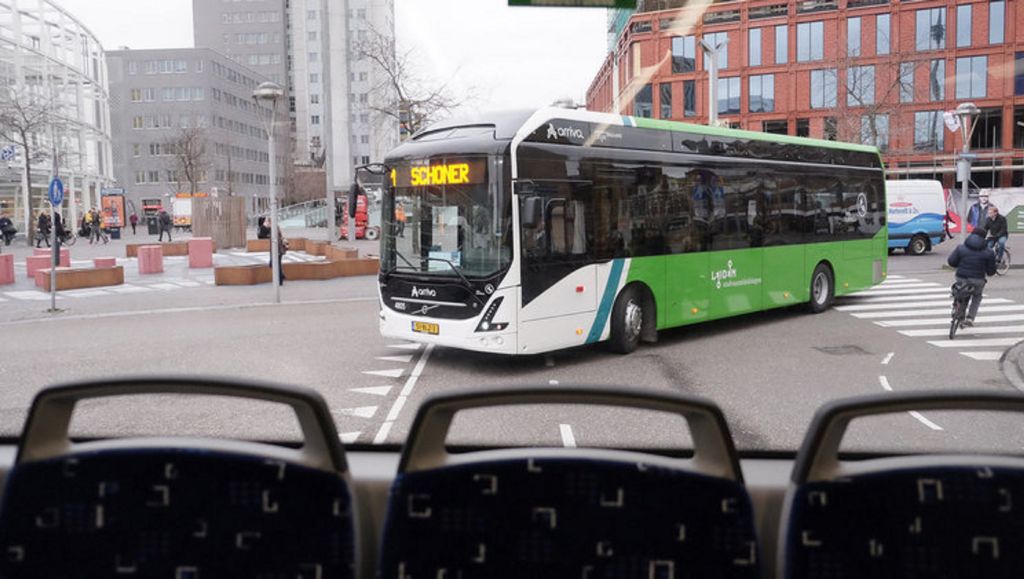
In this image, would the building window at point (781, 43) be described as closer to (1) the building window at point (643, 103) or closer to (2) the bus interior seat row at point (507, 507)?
(1) the building window at point (643, 103)

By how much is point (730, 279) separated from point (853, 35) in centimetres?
554

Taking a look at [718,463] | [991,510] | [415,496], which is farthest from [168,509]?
[991,510]

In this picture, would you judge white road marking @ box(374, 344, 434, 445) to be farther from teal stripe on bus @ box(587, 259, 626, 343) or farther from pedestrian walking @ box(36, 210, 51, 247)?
pedestrian walking @ box(36, 210, 51, 247)

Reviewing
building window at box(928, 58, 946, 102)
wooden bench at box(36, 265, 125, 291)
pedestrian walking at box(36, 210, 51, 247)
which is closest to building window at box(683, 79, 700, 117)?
building window at box(928, 58, 946, 102)

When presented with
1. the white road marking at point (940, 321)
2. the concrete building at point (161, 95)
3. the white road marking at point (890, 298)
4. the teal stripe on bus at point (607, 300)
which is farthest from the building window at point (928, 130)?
the white road marking at point (890, 298)

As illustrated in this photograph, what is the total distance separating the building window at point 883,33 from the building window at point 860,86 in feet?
0.29

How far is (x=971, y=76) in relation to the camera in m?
2.91

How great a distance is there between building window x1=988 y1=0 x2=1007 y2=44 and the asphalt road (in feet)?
3.75

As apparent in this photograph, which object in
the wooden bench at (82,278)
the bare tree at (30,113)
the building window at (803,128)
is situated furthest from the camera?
the wooden bench at (82,278)


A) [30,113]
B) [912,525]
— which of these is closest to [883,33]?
[912,525]

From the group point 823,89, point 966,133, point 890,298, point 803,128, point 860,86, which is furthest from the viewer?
point 890,298

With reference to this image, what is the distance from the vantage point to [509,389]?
4.11 feet

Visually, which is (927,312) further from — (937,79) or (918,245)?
(918,245)

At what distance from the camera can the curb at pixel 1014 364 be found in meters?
3.98
